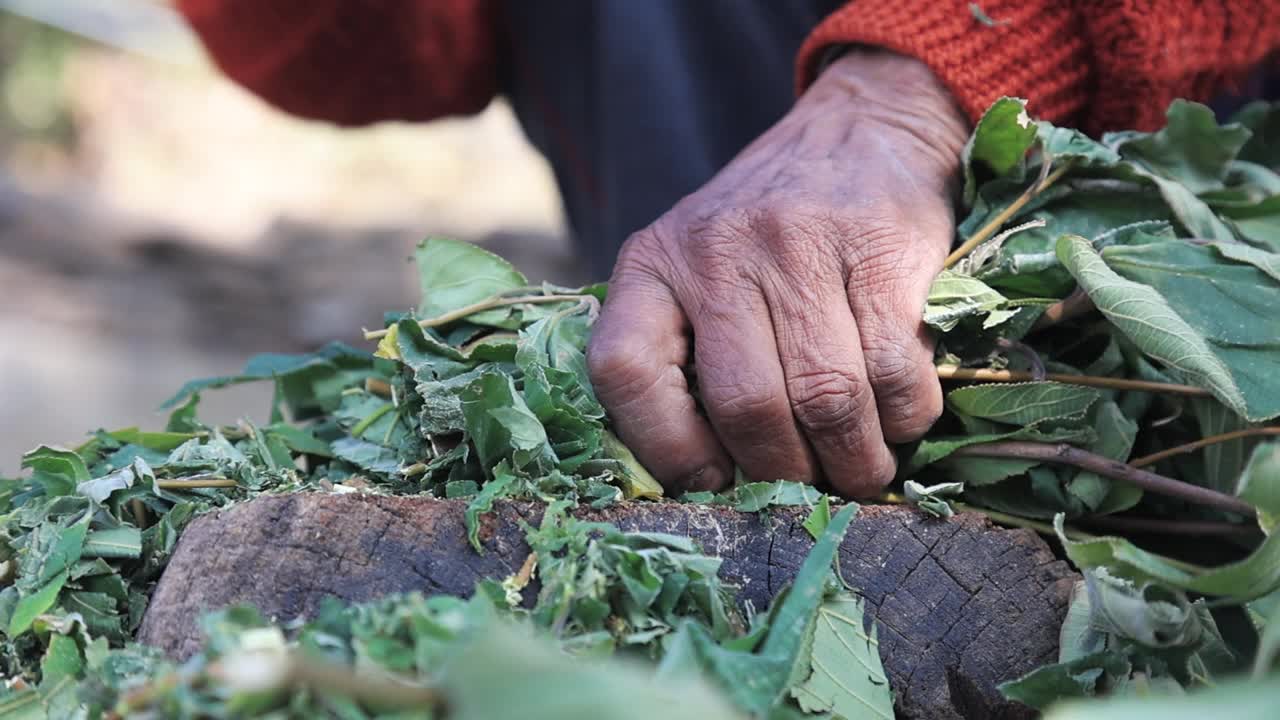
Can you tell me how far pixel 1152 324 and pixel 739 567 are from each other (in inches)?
18.3

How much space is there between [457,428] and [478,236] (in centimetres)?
466

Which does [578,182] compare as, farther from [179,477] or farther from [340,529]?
[340,529]

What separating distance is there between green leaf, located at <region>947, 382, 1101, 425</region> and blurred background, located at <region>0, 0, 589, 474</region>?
1787 mm

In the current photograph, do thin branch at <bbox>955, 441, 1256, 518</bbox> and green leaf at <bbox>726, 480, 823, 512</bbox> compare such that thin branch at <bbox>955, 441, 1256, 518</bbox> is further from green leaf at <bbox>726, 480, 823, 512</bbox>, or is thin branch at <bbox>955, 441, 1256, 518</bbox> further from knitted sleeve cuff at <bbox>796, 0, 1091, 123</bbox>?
knitted sleeve cuff at <bbox>796, 0, 1091, 123</bbox>

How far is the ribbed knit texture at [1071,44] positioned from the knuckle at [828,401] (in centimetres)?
44

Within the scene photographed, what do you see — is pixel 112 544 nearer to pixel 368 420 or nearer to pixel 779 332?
pixel 368 420

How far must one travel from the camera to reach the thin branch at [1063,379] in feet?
3.84

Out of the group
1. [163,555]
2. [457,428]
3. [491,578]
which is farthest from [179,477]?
[491,578]

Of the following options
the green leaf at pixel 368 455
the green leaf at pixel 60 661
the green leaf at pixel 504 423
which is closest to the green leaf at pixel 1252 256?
the green leaf at pixel 504 423

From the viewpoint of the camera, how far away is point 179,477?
1.15 m

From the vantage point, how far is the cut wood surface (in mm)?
917

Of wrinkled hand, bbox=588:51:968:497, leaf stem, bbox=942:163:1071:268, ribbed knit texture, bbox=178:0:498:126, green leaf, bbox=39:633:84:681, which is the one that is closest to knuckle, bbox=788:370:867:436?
wrinkled hand, bbox=588:51:968:497

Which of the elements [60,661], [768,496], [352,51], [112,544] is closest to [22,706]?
[60,661]

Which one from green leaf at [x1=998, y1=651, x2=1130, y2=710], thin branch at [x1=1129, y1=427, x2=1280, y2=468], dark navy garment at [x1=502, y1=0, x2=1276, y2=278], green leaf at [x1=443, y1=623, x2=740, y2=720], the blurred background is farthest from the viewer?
the blurred background
